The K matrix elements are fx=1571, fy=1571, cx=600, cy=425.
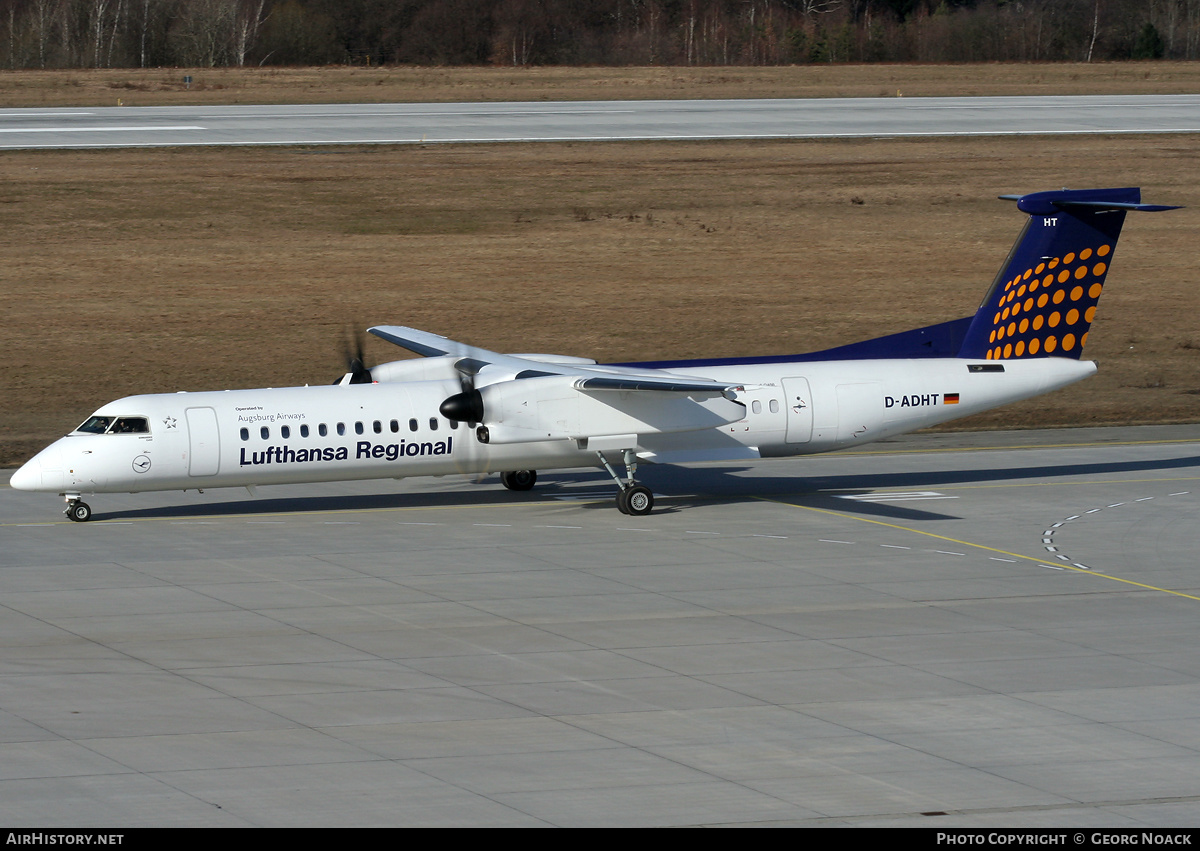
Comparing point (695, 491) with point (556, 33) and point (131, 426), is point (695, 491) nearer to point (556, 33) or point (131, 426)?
point (131, 426)

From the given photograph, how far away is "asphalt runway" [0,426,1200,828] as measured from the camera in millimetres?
15312

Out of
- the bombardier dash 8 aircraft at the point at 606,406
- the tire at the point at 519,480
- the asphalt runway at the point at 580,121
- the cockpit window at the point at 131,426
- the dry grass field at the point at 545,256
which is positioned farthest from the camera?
the asphalt runway at the point at 580,121

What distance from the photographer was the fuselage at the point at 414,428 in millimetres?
27375

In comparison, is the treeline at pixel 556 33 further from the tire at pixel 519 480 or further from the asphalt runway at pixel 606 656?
the tire at pixel 519 480

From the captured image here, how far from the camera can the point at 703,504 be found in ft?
99.8

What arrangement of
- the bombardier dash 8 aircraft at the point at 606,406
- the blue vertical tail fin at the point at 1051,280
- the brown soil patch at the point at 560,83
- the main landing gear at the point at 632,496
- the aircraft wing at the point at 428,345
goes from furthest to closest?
the brown soil patch at the point at 560,83 < the blue vertical tail fin at the point at 1051,280 < the aircraft wing at the point at 428,345 < the main landing gear at the point at 632,496 < the bombardier dash 8 aircraft at the point at 606,406

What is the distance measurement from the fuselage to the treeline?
2951 inches

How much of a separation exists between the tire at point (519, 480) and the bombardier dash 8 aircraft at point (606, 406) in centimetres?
4

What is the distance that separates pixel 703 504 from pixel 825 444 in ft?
8.59

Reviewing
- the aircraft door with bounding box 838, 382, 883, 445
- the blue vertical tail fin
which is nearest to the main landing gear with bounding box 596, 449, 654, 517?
the aircraft door with bounding box 838, 382, 883, 445

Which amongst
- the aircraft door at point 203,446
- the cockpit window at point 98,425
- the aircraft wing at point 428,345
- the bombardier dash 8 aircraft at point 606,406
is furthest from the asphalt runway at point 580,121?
the aircraft door at point 203,446
